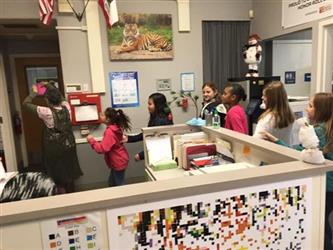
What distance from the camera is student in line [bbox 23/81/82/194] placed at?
315 cm

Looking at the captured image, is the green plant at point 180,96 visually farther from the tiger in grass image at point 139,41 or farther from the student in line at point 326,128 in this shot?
the student in line at point 326,128

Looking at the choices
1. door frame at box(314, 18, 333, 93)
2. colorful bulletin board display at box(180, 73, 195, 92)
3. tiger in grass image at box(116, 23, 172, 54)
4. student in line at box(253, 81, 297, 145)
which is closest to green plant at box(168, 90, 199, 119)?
colorful bulletin board display at box(180, 73, 195, 92)

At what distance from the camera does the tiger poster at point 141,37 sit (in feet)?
12.6

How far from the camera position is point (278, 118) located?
2.24 meters

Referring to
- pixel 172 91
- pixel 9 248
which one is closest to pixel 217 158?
pixel 9 248

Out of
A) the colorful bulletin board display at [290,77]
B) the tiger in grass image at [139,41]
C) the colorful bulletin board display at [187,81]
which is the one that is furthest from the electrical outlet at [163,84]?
the colorful bulletin board display at [290,77]

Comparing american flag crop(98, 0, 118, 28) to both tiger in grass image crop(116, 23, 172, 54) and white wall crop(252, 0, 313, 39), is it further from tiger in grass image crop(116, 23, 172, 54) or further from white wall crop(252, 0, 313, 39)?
white wall crop(252, 0, 313, 39)

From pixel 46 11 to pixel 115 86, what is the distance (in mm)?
1210

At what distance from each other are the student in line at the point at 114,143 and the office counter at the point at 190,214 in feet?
6.00

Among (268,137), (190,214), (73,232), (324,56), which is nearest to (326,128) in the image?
(268,137)

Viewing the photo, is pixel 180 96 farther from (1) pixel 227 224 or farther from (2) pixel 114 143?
(1) pixel 227 224

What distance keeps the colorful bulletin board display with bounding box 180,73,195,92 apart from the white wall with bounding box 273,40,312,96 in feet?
4.21

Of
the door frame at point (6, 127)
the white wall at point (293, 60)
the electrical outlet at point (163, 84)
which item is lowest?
the door frame at point (6, 127)

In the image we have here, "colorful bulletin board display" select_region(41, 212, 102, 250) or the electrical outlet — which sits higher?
the electrical outlet
